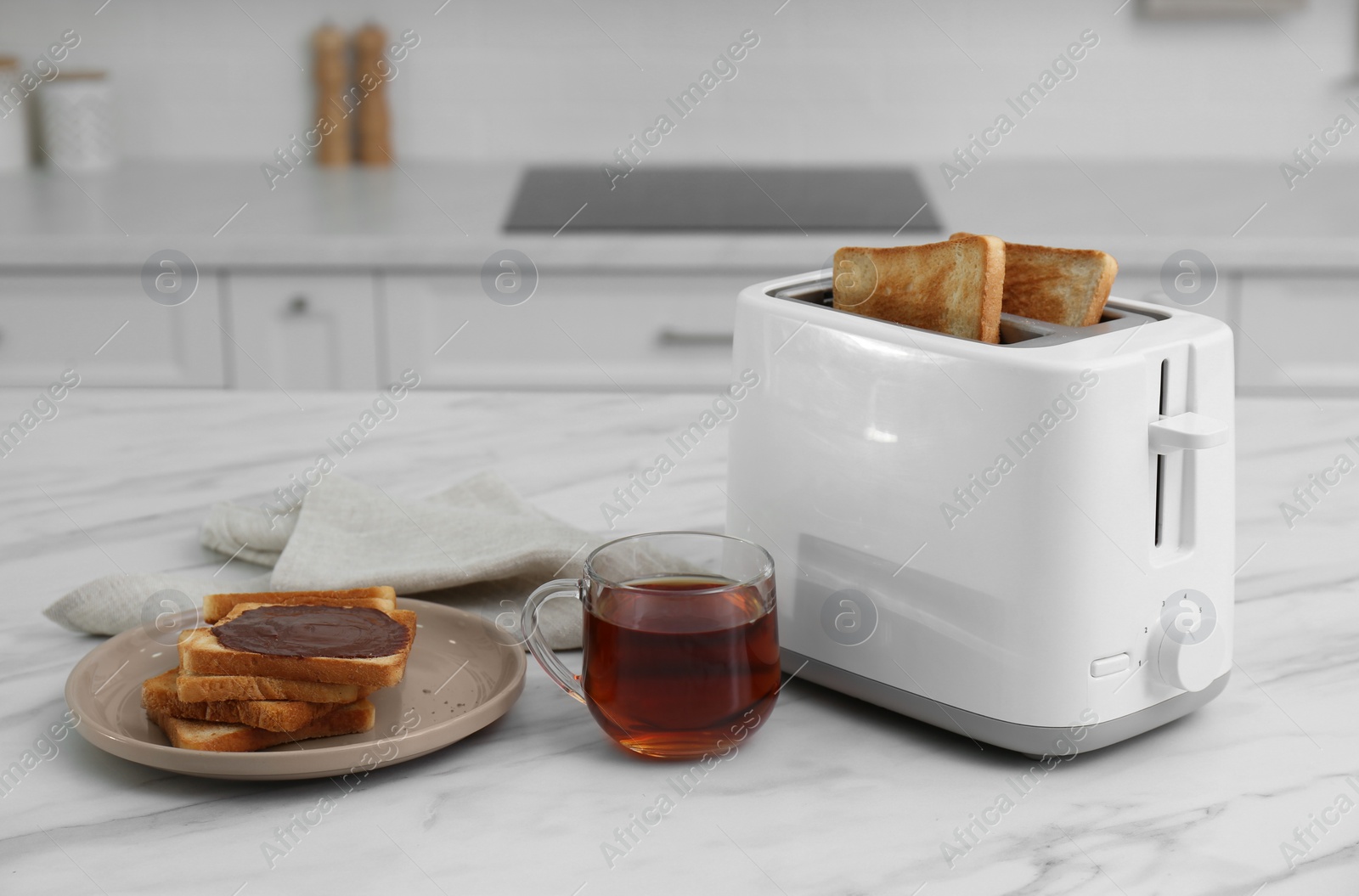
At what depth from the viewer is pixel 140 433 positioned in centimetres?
122

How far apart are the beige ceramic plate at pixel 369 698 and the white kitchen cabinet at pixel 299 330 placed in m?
1.34

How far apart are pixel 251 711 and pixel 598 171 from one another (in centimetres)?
213

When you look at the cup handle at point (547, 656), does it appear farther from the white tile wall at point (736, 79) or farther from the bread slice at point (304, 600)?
the white tile wall at point (736, 79)

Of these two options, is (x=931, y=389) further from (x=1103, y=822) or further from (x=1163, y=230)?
(x=1163, y=230)

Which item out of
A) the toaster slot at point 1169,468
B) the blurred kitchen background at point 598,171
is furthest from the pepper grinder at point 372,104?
the toaster slot at point 1169,468

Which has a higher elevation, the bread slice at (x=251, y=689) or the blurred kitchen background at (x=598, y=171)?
the blurred kitchen background at (x=598, y=171)

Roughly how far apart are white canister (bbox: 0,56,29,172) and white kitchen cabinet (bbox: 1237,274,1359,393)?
2.31 metres

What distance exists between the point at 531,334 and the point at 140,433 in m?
0.98

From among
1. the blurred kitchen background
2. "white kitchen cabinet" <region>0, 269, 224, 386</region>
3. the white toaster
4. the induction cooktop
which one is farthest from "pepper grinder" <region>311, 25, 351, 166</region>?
the white toaster

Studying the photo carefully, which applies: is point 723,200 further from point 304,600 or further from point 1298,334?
point 304,600

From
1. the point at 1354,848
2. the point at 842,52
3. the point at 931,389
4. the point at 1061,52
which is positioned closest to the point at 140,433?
the point at 931,389

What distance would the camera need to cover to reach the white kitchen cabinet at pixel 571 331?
2.11m

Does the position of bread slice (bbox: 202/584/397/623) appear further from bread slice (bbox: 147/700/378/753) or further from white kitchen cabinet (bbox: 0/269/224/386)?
white kitchen cabinet (bbox: 0/269/224/386)

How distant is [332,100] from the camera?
271 centimetres
